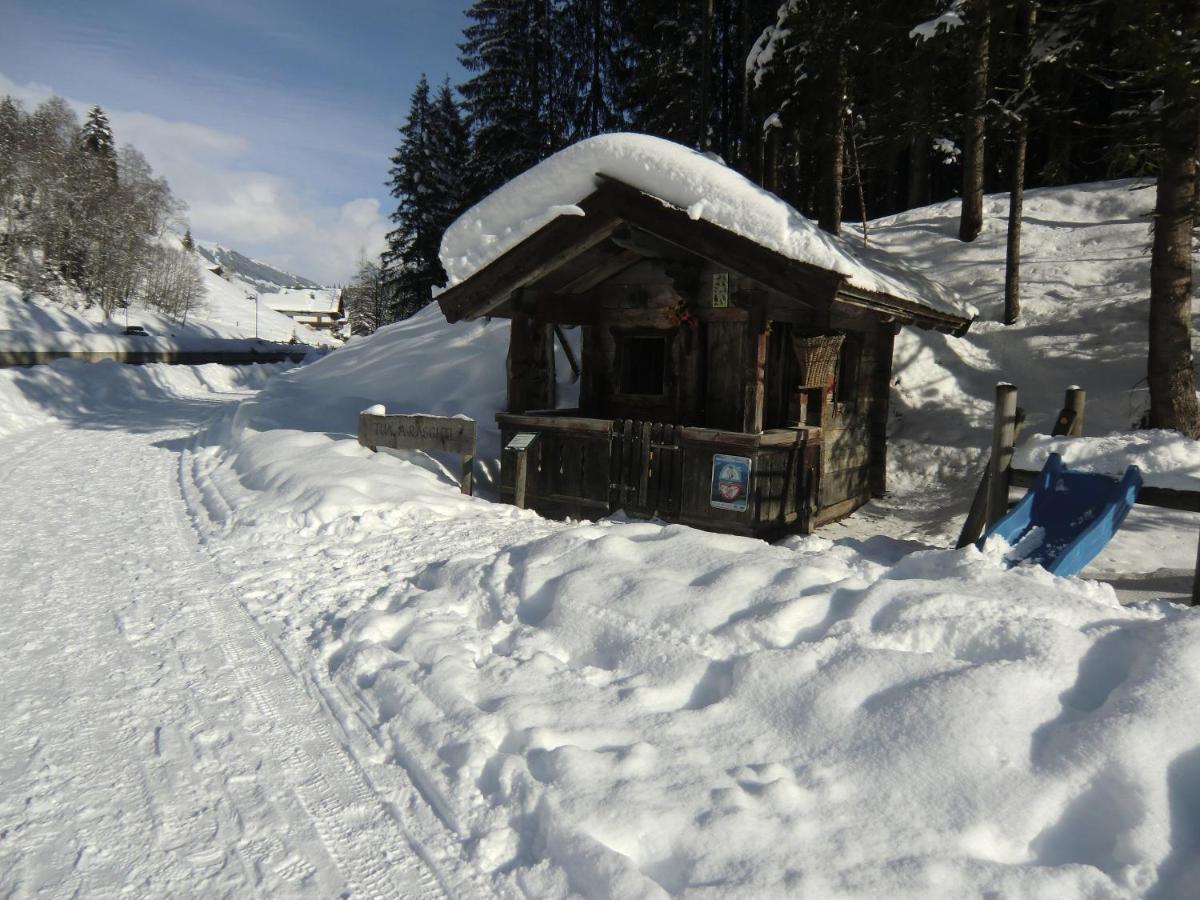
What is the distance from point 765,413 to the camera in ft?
29.7

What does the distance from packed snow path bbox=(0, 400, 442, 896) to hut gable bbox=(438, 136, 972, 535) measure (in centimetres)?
401

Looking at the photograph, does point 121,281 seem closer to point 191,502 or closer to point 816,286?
point 191,502

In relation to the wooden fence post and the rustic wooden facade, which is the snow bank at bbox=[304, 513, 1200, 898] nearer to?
the rustic wooden facade

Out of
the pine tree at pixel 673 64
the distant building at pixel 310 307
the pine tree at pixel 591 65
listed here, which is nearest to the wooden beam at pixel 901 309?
the pine tree at pixel 673 64

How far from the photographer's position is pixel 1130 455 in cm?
604

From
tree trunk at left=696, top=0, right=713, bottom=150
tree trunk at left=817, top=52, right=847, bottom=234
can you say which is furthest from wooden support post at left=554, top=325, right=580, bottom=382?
tree trunk at left=696, top=0, right=713, bottom=150

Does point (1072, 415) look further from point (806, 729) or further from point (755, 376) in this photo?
point (806, 729)

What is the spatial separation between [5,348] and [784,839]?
89.0 feet

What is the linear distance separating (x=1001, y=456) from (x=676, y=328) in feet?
12.2

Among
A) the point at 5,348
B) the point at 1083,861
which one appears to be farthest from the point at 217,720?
the point at 5,348

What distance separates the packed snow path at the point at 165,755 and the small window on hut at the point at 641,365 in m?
5.09

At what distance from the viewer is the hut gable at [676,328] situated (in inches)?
275

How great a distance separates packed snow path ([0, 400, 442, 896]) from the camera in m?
2.70

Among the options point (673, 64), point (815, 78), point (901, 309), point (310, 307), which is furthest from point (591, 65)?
point (310, 307)
